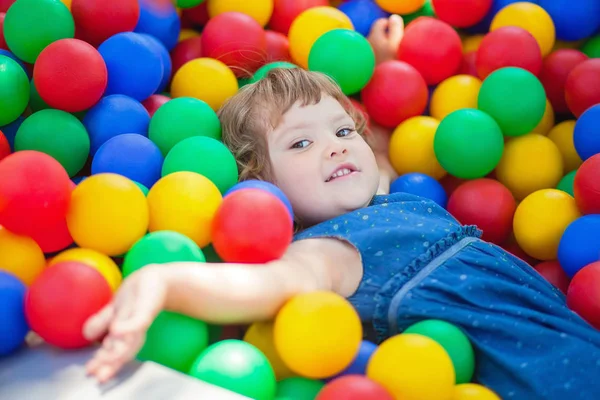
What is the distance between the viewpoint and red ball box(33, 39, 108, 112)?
1.38 meters

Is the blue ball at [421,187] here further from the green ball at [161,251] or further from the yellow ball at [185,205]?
the green ball at [161,251]

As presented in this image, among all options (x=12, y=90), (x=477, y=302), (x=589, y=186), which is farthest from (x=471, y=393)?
(x=12, y=90)

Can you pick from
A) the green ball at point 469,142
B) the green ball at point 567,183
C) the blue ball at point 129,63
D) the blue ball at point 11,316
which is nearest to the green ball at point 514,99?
the green ball at point 469,142

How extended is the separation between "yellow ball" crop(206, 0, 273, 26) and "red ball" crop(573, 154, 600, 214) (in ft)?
2.80

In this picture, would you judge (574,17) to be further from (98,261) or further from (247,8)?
(98,261)

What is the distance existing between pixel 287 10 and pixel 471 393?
118 cm

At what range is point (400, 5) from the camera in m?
1.91

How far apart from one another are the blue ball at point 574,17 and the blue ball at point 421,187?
1.69 feet

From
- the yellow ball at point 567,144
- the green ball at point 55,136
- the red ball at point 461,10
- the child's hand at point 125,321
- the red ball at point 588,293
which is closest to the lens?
the child's hand at point 125,321

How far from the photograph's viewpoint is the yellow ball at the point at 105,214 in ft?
3.73

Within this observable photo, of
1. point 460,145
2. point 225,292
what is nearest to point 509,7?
point 460,145

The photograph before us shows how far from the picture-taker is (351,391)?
2.96 ft

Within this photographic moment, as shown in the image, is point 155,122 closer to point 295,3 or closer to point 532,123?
point 295,3

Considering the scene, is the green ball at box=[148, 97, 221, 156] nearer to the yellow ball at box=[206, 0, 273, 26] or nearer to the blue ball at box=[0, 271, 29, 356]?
the yellow ball at box=[206, 0, 273, 26]
